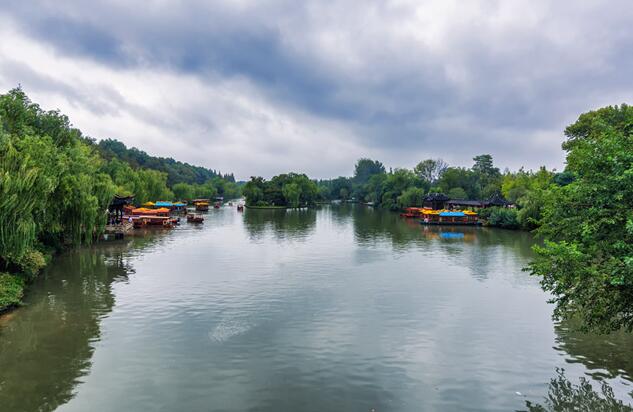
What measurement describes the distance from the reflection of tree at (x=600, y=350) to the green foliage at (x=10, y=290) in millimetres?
23896

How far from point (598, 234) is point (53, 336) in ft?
65.8

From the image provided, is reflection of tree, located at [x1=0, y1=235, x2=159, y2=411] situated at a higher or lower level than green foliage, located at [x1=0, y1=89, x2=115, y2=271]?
lower

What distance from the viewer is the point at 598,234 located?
40.1 ft

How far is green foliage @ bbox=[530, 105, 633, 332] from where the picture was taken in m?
11.5

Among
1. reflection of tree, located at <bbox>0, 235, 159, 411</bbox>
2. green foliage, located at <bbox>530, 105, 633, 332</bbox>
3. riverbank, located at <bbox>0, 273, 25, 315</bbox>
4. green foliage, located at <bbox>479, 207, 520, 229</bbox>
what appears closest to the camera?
green foliage, located at <bbox>530, 105, 633, 332</bbox>

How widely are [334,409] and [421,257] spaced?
2654 cm

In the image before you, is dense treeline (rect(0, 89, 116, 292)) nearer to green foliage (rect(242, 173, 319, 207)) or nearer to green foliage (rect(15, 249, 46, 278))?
green foliage (rect(15, 249, 46, 278))

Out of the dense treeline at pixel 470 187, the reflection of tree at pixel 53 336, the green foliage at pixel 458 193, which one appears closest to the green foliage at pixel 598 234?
the reflection of tree at pixel 53 336

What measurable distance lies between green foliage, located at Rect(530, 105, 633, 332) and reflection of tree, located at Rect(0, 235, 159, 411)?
15281 mm

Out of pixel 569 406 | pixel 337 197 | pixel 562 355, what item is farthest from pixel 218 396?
pixel 337 197

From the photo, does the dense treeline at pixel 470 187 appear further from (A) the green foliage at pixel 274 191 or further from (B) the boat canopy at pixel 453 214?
(A) the green foliage at pixel 274 191

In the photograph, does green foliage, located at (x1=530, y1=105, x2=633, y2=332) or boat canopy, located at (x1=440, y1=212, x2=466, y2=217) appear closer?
green foliage, located at (x1=530, y1=105, x2=633, y2=332)

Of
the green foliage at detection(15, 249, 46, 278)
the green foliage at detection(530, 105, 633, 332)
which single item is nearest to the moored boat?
the green foliage at detection(530, 105, 633, 332)

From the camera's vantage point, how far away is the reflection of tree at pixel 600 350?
1407cm
